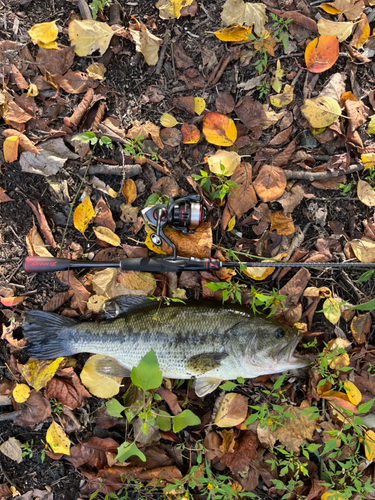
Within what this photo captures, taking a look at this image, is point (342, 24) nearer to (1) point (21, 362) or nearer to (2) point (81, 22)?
(2) point (81, 22)

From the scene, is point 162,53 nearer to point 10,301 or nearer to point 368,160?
point 368,160

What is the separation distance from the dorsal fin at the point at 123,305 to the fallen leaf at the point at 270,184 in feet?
4.85

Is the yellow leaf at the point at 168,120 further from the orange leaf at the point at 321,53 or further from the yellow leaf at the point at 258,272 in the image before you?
the yellow leaf at the point at 258,272

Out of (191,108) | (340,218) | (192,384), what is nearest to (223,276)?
(192,384)

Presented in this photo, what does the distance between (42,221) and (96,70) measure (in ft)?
5.13

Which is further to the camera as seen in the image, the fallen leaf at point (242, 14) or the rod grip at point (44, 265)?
the fallen leaf at point (242, 14)

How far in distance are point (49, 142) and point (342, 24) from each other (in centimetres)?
305

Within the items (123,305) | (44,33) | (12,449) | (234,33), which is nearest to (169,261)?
(123,305)

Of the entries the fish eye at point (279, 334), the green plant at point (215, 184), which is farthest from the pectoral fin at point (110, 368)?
the green plant at point (215, 184)

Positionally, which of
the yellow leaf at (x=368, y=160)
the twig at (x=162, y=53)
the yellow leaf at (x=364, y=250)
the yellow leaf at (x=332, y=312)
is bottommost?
the yellow leaf at (x=332, y=312)

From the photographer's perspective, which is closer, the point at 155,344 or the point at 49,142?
the point at 155,344

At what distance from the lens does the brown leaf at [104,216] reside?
3.31 m

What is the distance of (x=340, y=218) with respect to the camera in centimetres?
340

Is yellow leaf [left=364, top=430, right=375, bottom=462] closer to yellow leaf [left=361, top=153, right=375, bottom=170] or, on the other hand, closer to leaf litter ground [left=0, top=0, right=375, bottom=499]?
leaf litter ground [left=0, top=0, right=375, bottom=499]
